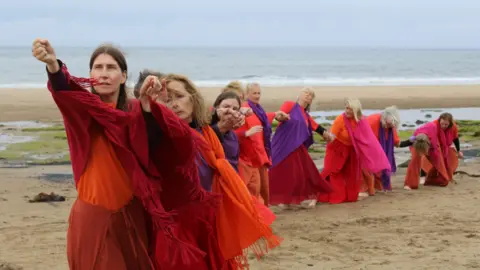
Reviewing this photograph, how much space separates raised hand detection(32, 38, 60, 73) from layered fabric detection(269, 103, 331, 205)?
6.97 meters

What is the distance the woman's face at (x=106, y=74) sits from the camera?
396 centimetres

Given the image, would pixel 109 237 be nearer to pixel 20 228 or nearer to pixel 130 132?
pixel 130 132

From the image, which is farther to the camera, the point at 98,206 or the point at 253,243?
the point at 253,243

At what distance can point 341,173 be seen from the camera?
11.0m

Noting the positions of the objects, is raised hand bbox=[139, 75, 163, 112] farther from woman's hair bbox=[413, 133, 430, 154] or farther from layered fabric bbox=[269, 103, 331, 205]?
woman's hair bbox=[413, 133, 430, 154]

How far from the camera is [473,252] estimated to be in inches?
299

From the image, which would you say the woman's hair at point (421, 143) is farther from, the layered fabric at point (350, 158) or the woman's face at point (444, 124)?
the layered fabric at point (350, 158)

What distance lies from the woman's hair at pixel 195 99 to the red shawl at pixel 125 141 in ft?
2.40

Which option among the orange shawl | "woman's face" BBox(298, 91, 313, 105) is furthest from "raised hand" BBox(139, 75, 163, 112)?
"woman's face" BBox(298, 91, 313, 105)

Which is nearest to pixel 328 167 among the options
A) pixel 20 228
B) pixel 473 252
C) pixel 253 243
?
pixel 473 252

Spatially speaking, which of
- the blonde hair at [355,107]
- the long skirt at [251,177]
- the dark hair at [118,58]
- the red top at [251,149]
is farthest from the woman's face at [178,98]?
the blonde hair at [355,107]

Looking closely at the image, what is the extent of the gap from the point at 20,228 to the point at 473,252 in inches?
191

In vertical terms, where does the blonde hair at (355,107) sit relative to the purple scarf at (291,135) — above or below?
above

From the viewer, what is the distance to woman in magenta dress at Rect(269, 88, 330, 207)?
33.8ft
